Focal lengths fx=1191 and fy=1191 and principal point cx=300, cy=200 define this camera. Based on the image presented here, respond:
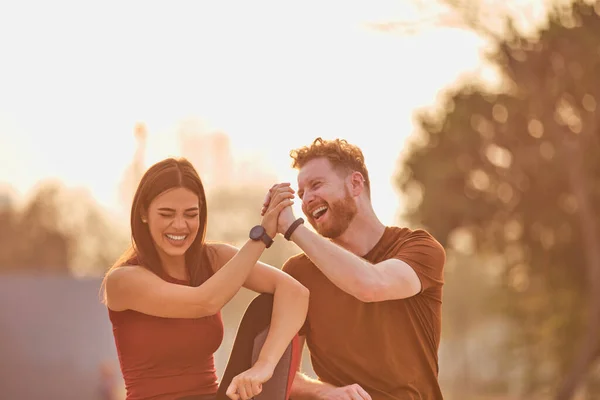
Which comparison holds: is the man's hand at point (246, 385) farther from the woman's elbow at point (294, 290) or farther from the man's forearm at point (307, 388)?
the man's forearm at point (307, 388)

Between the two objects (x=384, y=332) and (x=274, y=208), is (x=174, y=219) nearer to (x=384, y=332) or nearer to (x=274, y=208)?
(x=274, y=208)

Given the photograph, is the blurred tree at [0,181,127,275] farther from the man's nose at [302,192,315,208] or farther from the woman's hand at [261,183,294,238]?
the woman's hand at [261,183,294,238]

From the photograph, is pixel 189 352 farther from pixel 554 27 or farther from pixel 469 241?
pixel 469 241

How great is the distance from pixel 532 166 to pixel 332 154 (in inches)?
978

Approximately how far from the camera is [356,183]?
5824 mm

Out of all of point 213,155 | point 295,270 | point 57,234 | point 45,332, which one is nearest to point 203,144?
point 213,155

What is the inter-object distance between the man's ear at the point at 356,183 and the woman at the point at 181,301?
641 mm

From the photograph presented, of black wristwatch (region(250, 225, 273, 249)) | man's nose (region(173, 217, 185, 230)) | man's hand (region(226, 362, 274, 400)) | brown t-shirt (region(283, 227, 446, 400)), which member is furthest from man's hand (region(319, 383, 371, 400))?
man's nose (region(173, 217, 185, 230))

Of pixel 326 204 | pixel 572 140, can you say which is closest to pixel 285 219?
pixel 326 204

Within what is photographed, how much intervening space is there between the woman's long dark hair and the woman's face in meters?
0.03

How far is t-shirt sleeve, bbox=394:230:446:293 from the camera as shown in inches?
222

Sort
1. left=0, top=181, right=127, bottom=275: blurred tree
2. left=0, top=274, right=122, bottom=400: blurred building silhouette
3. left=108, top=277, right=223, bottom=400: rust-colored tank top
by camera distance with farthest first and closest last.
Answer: left=0, top=181, right=127, bottom=275: blurred tree → left=0, top=274, right=122, bottom=400: blurred building silhouette → left=108, top=277, right=223, bottom=400: rust-colored tank top

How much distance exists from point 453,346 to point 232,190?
22.4 m

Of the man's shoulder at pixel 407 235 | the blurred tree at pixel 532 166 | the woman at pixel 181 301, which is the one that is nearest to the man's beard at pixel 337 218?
the man's shoulder at pixel 407 235
